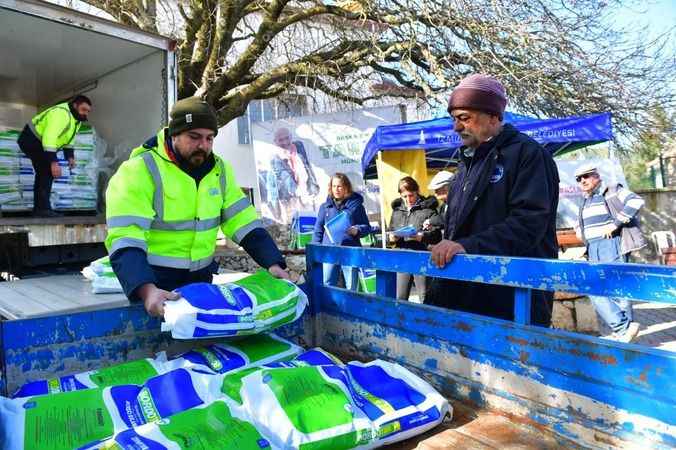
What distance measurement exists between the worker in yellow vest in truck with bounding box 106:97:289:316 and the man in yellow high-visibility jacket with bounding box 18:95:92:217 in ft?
9.64

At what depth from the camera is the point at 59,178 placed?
4.82 meters

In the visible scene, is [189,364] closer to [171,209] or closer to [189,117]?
[171,209]

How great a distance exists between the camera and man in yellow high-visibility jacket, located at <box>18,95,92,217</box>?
15.6ft

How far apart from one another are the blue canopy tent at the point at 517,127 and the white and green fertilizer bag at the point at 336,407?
4704 mm

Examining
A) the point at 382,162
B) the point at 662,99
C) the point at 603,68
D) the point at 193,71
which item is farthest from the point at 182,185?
the point at 662,99

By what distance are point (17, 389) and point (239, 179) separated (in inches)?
532

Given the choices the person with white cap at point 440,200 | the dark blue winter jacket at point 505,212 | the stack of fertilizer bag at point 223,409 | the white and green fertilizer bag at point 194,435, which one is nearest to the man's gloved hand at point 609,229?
the person with white cap at point 440,200

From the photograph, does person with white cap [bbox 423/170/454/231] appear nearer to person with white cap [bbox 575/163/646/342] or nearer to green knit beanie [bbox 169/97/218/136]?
person with white cap [bbox 575/163/646/342]

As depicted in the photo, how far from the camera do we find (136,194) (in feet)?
6.91

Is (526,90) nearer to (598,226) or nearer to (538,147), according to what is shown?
(598,226)

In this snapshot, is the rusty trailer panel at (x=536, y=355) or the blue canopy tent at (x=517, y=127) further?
the blue canopy tent at (x=517, y=127)

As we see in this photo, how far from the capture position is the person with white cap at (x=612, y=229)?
193 inches

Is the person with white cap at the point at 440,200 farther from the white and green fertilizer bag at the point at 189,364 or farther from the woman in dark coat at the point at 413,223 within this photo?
the white and green fertilizer bag at the point at 189,364

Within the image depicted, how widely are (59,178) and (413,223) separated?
3.41 m
